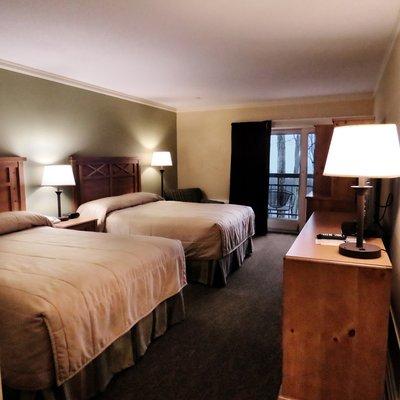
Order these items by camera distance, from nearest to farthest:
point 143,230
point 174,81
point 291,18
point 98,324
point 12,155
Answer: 1. point 98,324
2. point 291,18
3. point 12,155
4. point 143,230
5. point 174,81

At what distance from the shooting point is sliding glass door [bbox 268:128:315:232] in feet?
18.4

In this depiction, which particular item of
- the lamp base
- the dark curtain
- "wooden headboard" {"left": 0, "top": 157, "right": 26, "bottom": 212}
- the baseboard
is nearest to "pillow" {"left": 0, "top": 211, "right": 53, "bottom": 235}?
"wooden headboard" {"left": 0, "top": 157, "right": 26, "bottom": 212}

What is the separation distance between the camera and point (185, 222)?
3500 mm

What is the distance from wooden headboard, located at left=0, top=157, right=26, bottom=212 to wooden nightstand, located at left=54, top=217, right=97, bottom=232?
0.49m

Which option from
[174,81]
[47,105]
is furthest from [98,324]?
[174,81]

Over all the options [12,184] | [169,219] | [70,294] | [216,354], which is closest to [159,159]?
[169,219]

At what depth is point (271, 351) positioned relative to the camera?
2.26 metres

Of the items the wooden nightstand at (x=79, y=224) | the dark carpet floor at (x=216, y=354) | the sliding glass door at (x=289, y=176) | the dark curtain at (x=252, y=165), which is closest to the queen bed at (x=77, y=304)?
the dark carpet floor at (x=216, y=354)

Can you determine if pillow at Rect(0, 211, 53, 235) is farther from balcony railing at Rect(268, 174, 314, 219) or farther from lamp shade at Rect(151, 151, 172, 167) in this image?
balcony railing at Rect(268, 174, 314, 219)

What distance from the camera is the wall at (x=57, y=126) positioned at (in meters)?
3.35

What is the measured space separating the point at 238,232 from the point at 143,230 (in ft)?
3.58

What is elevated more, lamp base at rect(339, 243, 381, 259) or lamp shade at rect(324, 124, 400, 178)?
lamp shade at rect(324, 124, 400, 178)

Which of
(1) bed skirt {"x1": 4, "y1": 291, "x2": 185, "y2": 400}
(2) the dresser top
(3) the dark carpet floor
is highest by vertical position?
(2) the dresser top

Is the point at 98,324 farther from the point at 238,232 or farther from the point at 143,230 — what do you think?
the point at 238,232
